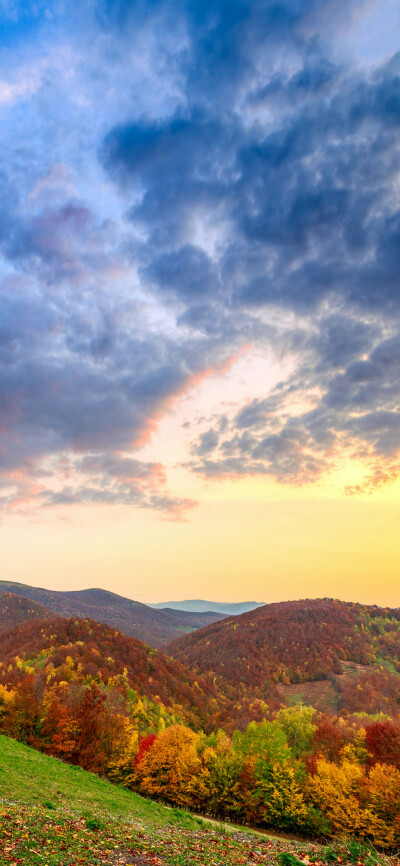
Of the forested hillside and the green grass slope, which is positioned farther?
the forested hillside

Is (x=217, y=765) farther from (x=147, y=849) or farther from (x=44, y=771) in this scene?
(x=147, y=849)

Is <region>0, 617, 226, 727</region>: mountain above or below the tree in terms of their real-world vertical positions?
below

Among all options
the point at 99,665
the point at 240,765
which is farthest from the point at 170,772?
the point at 99,665

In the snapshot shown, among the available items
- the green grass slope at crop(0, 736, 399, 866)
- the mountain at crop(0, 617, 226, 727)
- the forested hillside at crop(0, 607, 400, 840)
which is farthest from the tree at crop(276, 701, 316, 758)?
the green grass slope at crop(0, 736, 399, 866)

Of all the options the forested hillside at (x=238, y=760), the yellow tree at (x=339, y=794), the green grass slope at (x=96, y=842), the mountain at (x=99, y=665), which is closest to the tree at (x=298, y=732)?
the forested hillside at (x=238, y=760)

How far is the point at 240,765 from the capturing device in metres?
59.6

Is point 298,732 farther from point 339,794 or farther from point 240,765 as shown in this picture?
point 339,794

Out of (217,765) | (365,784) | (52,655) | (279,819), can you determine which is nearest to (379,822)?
(365,784)

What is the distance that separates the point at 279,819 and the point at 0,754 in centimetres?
4069

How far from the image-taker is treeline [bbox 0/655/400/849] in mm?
52250

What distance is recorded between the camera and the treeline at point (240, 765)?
5225 cm

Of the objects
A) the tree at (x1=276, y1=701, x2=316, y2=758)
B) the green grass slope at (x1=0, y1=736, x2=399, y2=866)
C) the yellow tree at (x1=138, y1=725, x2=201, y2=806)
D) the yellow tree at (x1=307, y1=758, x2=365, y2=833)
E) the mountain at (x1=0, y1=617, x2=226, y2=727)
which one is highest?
the green grass slope at (x1=0, y1=736, x2=399, y2=866)

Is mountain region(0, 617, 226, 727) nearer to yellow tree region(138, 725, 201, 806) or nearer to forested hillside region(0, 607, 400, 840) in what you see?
forested hillside region(0, 607, 400, 840)

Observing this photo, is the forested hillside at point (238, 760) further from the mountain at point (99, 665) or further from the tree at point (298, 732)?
the mountain at point (99, 665)
